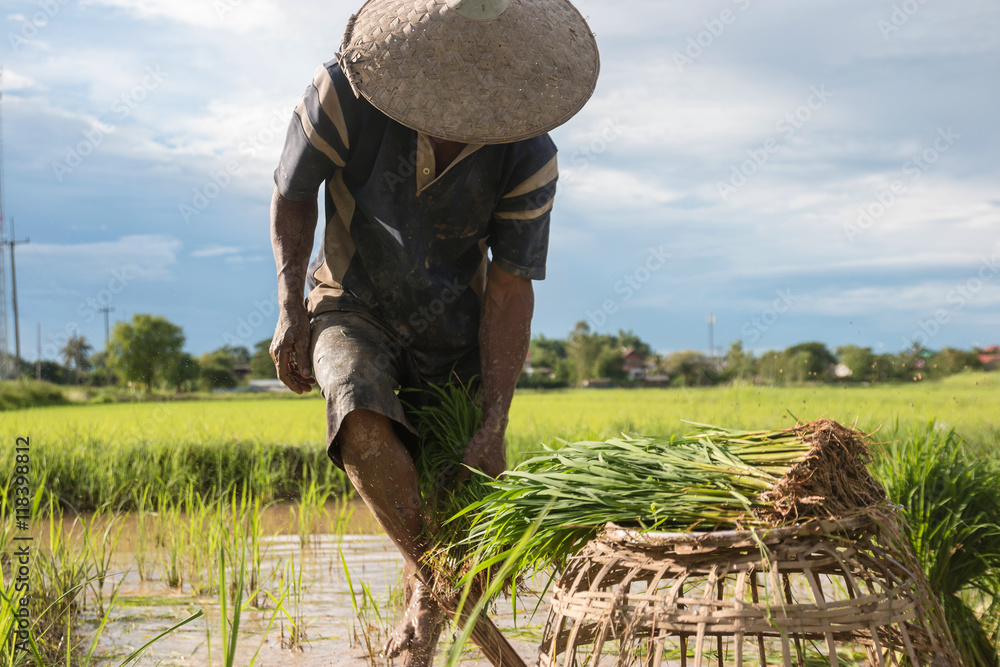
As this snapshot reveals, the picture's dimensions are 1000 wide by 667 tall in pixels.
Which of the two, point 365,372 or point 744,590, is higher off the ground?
point 365,372

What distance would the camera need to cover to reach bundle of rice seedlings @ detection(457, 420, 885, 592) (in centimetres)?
157

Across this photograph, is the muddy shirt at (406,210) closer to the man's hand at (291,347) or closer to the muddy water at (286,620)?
the man's hand at (291,347)

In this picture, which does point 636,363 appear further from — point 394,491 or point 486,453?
point 394,491

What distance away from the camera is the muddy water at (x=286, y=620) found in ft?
9.15

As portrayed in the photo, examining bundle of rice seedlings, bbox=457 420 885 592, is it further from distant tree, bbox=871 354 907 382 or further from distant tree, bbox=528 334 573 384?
distant tree, bbox=528 334 573 384

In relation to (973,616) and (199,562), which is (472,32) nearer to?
(973,616)

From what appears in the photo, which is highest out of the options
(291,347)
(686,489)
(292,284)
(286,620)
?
(292,284)

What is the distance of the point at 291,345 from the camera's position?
7.96 ft

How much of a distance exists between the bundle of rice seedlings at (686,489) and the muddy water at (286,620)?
0.74m

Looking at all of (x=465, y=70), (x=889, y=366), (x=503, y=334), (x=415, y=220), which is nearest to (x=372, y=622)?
(x=503, y=334)

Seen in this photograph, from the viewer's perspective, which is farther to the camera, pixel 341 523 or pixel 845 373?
pixel 845 373

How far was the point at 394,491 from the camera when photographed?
2158 millimetres

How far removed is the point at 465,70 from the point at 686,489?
127 centimetres

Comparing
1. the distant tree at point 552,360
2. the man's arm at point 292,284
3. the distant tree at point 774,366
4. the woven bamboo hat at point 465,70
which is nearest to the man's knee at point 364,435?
the man's arm at point 292,284
